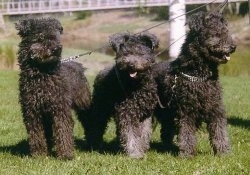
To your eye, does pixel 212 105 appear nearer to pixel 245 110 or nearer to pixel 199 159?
pixel 199 159

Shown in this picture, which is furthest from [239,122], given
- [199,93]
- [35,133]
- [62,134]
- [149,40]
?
[35,133]

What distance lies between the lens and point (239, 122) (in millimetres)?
12539

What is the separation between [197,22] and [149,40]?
844 mm

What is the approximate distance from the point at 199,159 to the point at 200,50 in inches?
66.3

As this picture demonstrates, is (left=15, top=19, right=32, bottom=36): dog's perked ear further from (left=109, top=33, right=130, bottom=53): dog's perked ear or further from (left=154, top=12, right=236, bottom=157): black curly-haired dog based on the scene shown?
(left=154, top=12, right=236, bottom=157): black curly-haired dog

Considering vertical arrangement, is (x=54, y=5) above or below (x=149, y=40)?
below

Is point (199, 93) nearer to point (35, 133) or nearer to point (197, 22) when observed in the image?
point (197, 22)

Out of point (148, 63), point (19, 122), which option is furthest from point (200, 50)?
point (19, 122)

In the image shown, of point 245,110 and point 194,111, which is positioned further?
point 245,110

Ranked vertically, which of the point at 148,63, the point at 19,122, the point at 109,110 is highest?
the point at 148,63

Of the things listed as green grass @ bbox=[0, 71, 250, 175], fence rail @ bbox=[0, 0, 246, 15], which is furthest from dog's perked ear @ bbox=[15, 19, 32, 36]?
fence rail @ bbox=[0, 0, 246, 15]

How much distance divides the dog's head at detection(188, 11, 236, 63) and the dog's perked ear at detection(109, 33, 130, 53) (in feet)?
3.45

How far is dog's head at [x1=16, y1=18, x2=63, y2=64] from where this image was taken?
337 inches

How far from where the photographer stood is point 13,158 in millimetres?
9242
